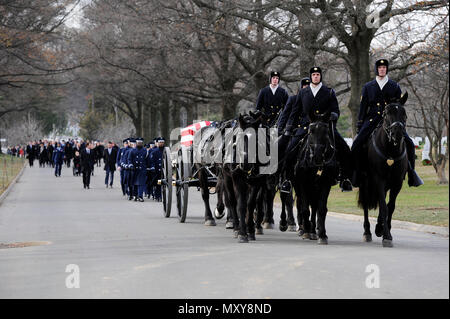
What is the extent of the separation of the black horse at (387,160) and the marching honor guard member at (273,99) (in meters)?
2.39

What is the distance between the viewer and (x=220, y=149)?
14133 mm

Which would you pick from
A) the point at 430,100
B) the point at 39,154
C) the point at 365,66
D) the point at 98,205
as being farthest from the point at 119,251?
the point at 39,154

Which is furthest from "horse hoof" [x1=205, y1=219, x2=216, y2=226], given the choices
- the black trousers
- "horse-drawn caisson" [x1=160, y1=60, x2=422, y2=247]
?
the black trousers

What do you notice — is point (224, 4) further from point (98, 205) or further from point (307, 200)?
point (307, 200)

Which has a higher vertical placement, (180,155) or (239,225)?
(180,155)

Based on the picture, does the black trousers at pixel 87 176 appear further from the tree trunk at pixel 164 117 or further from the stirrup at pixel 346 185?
the tree trunk at pixel 164 117

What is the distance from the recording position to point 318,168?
505 inches

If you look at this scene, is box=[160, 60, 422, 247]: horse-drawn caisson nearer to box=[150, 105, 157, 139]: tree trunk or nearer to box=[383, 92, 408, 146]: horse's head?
box=[383, 92, 408, 146]: horse's head

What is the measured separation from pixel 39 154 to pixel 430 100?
131 feet

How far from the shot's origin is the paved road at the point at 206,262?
27.2 feet

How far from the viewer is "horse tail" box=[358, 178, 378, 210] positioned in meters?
13.1

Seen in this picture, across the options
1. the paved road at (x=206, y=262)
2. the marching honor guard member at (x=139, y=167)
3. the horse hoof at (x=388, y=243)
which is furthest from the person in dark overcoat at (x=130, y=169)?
the horse hoof at (x=388, y=243)

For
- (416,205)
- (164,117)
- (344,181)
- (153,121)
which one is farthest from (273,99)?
(153,121)

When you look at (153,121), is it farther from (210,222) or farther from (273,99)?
(273,99)
